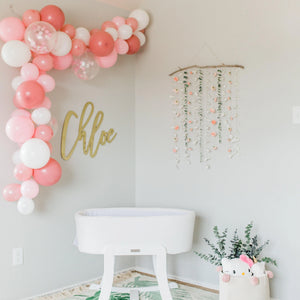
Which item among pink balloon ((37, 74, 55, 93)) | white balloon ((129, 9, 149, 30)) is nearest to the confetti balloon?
pink balloon ((37, 74, 55, 93))

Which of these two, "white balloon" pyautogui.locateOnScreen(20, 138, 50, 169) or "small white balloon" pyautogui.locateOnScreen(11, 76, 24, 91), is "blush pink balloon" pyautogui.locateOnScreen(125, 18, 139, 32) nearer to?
"small white balloon" pyautogui.locateOnScreen(11, 76, 24, 91)

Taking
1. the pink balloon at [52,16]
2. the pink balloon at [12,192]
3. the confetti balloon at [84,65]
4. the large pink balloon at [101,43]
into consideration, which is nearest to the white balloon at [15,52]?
the pink balloon at [52,16]

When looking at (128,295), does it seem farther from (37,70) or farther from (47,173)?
(37,70)

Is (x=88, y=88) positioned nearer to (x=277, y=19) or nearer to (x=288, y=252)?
(x=277, y=19)

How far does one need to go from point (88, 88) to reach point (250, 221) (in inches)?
60.3

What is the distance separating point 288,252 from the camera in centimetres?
277

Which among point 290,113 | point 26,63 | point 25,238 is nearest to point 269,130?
point 290,113

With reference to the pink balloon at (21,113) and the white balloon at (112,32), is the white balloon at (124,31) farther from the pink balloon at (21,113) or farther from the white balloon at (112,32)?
the pink balloon at (21,113)

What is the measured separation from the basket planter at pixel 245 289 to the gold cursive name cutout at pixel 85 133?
1.42 m

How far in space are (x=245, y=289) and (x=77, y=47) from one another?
1792 millimetres

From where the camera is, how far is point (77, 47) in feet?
9.20

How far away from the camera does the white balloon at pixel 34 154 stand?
252cm

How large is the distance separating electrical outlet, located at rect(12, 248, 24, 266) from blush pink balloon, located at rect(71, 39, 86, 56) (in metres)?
1.33

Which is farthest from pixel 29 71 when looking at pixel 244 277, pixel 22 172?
pixel 244 277
